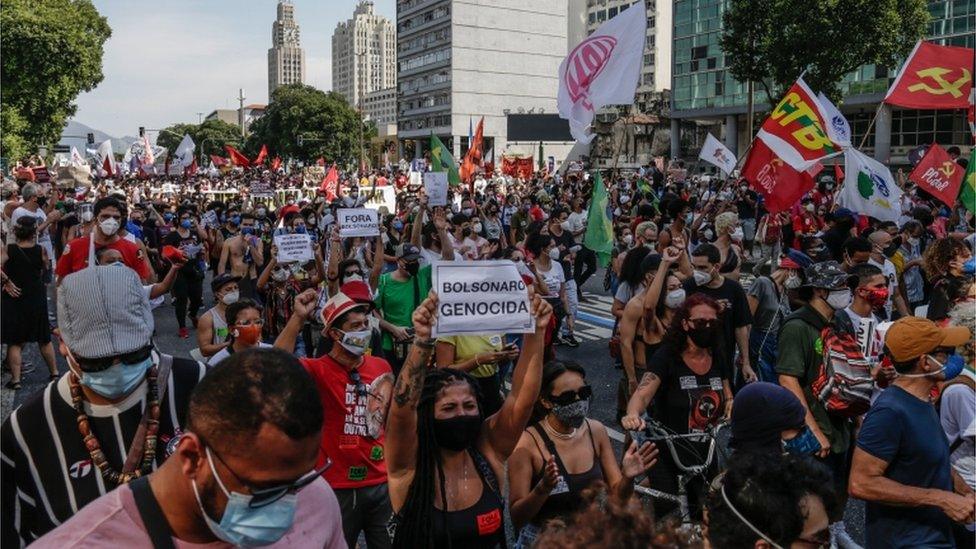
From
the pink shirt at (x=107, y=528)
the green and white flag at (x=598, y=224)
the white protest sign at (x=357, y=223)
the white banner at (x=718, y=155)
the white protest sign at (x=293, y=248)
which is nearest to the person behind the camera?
the pink shirt at (x=107, y=528)

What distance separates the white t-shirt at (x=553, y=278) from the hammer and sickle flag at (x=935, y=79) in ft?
18.0

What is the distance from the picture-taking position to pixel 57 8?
4644 centimetres

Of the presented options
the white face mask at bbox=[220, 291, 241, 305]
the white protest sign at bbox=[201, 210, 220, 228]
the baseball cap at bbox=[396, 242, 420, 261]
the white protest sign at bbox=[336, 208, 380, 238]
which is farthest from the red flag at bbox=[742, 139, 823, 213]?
the white protest sign at bbox=[201, 210, 220, 228]

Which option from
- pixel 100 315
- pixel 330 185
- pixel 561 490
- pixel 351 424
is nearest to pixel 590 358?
pixel 351 424

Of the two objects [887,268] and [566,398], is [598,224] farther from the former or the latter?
[566,398]

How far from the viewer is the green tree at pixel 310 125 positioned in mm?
80625

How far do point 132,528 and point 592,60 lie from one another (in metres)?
9.43

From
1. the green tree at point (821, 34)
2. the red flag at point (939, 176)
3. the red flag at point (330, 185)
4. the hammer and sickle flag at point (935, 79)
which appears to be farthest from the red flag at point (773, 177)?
the green tree at point (821, 34)

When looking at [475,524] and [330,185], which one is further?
[330,185]

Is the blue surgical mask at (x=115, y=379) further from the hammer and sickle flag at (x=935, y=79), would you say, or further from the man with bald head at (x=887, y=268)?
the hammer and sickle flag at (x=935, y=79)

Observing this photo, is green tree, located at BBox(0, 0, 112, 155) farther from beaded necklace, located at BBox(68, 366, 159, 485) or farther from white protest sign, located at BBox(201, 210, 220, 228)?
beaded necklace, located at BBox(68, 366, 159, 485)

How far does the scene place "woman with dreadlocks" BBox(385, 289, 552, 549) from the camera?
324cm

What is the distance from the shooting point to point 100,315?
2.69 m

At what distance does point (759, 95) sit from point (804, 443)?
5345 cm
